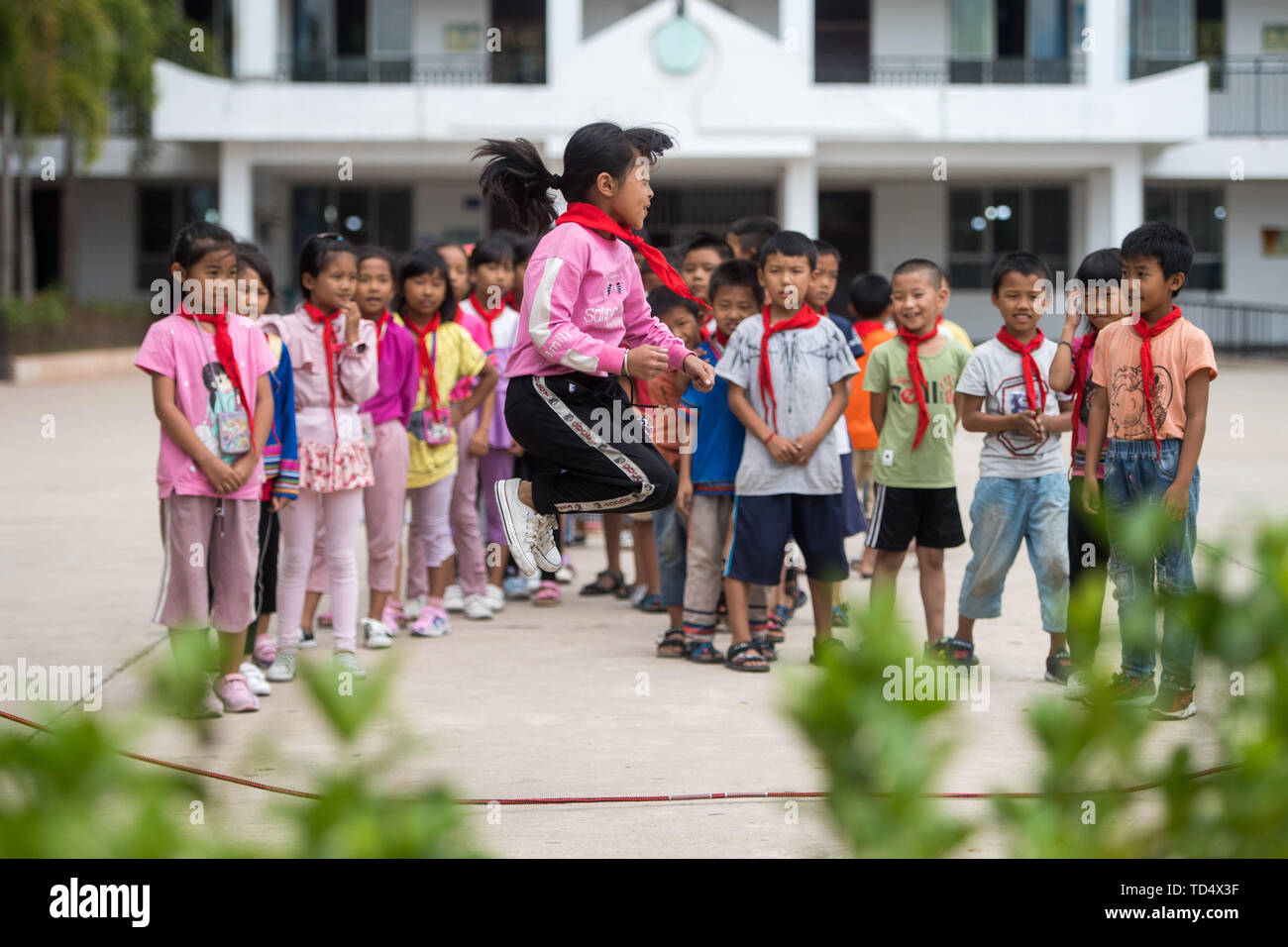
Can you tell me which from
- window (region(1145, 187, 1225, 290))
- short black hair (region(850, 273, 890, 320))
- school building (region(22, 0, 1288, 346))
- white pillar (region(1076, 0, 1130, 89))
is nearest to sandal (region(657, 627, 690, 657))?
short black hair (region(850, 273, 890, 320))

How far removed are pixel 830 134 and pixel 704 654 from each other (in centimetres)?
1832

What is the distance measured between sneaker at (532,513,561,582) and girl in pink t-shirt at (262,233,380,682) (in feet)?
3.89

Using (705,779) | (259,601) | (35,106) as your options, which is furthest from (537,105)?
(705,779)

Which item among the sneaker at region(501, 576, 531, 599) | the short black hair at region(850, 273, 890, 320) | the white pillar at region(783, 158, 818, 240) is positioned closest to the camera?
the sneaker at region(501, 576, 531, 599)

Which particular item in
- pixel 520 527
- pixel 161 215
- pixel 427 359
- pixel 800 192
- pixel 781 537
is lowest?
pixel 781 537

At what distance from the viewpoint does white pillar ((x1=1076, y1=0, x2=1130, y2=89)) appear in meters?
23.8

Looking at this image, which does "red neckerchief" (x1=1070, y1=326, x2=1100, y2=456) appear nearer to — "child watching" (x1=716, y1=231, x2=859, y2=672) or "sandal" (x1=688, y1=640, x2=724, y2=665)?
"child watching" (x1=716, y1=231, x2=859, y2=672)

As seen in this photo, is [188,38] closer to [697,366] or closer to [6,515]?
[6,515]

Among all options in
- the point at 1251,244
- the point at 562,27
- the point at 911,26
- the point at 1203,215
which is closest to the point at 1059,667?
the point at 562,27

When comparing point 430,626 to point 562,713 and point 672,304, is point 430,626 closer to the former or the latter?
point 562,713

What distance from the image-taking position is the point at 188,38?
87.3 feet

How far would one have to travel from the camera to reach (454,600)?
6801 millimetres

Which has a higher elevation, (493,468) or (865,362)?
(865,362)

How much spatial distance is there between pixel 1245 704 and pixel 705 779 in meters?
2.75
